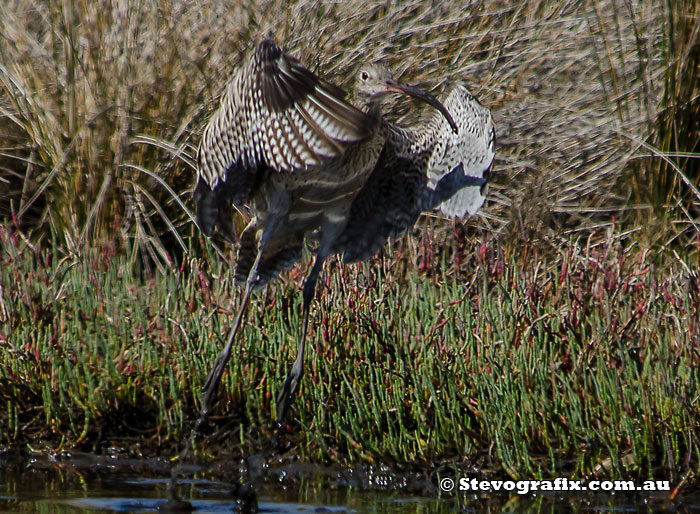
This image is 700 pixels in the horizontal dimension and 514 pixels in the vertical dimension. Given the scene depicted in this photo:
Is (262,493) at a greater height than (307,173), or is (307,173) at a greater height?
(307,173)

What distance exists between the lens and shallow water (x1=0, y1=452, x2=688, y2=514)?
434 cm

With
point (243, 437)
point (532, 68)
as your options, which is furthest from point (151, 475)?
point (532, 68)

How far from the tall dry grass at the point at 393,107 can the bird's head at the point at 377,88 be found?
1.76 meters

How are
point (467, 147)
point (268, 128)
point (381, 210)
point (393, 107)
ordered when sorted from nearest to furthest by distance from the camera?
point (268, 128) < point (467, 147) < point (381, 210) < point (393, 107)

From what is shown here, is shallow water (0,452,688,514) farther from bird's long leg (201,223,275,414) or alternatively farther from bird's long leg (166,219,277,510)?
bird's long leg (201,223,275,414)

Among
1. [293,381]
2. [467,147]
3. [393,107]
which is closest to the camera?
[293,381]

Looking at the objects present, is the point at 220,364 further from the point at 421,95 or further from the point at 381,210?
the point at 421,95

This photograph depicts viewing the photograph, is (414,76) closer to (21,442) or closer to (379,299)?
(379,299)

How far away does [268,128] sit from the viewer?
445cm

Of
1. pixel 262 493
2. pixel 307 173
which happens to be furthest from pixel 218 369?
pixel 307 173

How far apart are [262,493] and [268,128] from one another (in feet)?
5.00

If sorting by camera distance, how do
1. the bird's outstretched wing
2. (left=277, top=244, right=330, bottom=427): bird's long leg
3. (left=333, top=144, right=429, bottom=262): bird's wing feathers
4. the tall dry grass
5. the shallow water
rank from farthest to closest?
the tall dry grass, (left=333, top=144, right=429, bottom=262): bird's wing feathers, (left=277, top=244, right=330, bottom=427): bird's long leg, the shallow water, the bird's outstretched wing

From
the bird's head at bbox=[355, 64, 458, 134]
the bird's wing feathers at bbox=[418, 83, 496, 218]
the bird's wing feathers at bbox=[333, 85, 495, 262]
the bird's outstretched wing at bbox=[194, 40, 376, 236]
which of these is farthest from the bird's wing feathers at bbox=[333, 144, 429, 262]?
the bird's outstretched wing at bbox=[194, 40, 376, 236]

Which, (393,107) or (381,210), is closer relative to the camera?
(381,210)
